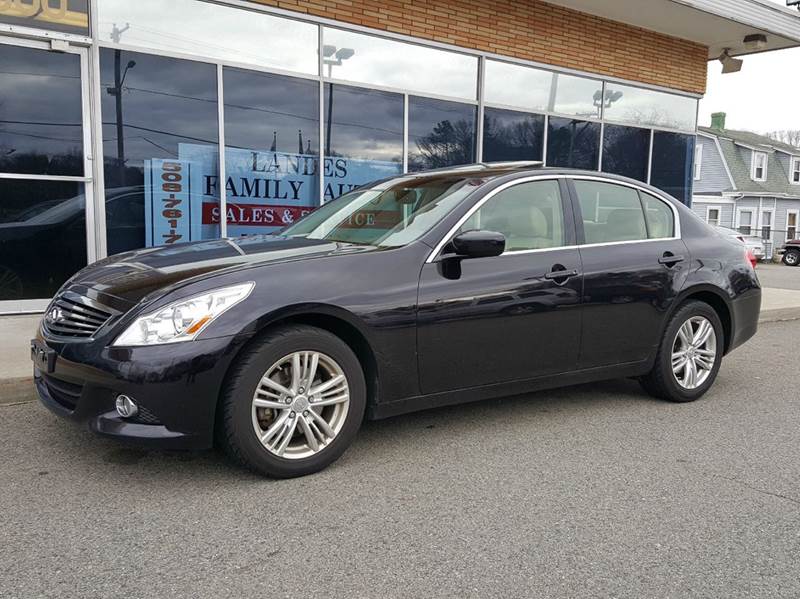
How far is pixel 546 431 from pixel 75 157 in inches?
233

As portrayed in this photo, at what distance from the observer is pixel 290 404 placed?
3.38 m

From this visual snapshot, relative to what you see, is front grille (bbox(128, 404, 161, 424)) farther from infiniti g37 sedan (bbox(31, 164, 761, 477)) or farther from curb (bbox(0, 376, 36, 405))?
curb (bbox(0, 376, 36, 405))

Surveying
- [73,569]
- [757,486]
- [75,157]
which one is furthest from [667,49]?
[73,569]

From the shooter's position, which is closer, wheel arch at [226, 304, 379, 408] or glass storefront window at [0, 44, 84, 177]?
wheel arch at [226, 304, 379, 408]

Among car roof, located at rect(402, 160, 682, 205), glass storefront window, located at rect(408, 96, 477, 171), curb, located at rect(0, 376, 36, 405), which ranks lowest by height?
curb, located at rect(0, 376, 36, 405)

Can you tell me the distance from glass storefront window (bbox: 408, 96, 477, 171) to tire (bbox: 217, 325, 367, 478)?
703 centimetres

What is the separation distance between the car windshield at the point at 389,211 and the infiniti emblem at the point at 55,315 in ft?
5.04

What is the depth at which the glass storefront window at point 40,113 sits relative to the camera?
720cm

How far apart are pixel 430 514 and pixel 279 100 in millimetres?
6884

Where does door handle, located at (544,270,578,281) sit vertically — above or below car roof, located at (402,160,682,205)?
below

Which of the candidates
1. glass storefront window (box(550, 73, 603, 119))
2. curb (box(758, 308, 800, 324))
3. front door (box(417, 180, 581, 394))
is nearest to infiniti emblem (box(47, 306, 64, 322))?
front door (box(417, 180, 581, 394))

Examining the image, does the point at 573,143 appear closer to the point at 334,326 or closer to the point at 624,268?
the point at 624,268

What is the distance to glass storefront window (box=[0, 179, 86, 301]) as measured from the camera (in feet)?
23.9

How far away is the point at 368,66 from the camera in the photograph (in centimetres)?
947
